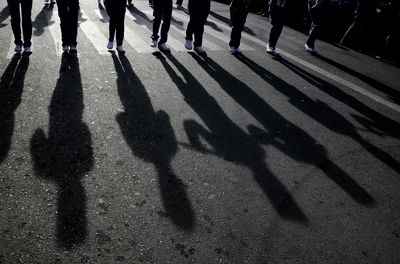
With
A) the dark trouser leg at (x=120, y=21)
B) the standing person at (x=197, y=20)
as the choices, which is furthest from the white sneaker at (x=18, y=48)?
the standing person at (x=197, y=20)

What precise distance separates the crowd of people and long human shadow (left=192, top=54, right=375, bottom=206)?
2.04 meters

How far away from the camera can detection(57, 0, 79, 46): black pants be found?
648 centimetres

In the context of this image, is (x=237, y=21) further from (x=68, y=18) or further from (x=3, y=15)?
(x=3, y=15)

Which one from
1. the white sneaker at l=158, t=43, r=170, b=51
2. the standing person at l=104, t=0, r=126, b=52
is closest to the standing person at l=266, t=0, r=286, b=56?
the white sneaker at l=158, t=43, r=170, b=51

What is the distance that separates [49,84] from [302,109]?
4463 millimetres

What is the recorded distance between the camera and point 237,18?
7.91 meters

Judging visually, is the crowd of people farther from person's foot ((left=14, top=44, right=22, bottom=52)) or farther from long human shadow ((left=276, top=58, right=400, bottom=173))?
long human shadow ((left=276, top=58, right=400, bottom=173))

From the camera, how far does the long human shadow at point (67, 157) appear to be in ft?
9.70

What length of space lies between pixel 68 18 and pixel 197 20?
292cm

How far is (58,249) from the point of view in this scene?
107 inches

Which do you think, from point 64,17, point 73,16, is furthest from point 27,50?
point 73,16

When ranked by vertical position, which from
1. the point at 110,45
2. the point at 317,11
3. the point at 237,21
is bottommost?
the point at 110,45

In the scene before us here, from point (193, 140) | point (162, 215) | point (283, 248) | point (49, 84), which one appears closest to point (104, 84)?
point (49, 84)

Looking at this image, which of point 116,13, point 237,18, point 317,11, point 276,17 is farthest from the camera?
point 317,11
